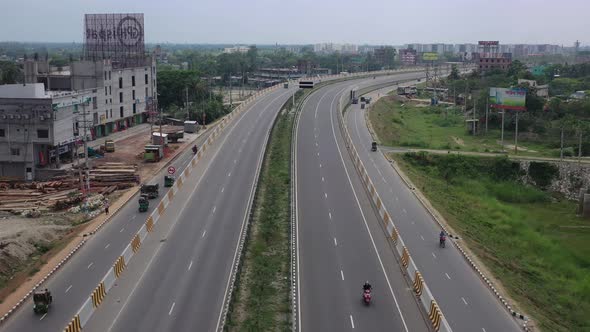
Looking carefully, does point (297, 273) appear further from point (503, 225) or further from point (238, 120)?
point (238, 120)

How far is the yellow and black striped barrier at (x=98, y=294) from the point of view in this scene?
35.2 m

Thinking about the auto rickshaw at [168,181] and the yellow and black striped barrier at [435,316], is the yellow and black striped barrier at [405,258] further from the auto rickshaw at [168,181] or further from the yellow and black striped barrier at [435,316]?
the auto rickshaw at [168,181]

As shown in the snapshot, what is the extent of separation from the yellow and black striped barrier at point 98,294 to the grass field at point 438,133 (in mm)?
65145

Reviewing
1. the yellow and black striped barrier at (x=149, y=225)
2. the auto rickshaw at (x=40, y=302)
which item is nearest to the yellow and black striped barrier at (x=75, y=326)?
the auto rickshaw at (x=40, y=302)

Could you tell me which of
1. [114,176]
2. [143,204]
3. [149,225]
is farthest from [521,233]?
[114,176]

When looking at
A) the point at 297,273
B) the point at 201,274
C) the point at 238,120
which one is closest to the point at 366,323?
the point at 297,273

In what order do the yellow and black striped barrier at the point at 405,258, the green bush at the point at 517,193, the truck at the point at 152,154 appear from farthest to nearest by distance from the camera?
1. the truck at the point at 152,154
2. the green bush at the point at 517,193
3. the yellow and black striped barrier at the point at 405,258

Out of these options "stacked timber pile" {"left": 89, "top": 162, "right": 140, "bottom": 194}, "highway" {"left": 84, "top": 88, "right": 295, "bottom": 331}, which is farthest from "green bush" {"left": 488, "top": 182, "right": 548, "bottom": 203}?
"stacked timber pile" {"left": 89, "top": 162, "right": 140, "bottom": 194}

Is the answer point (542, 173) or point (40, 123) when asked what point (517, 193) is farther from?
point (40, 123)

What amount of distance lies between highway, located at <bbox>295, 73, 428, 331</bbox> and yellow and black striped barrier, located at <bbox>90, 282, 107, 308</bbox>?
1142 cm

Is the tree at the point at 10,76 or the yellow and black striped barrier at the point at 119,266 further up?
the tree at the point at 10,76

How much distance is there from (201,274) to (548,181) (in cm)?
5669

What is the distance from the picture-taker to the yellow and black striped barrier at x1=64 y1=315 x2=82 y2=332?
3114cm

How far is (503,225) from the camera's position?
61312mm
